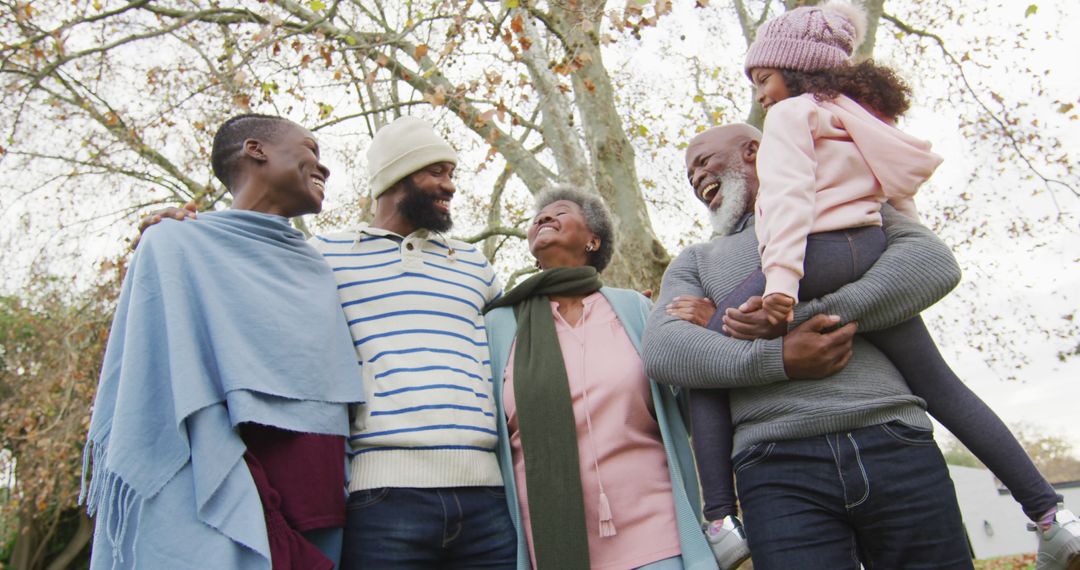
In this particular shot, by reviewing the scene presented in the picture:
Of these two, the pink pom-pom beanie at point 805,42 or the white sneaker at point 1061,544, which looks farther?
the pink pom-pom beanie at point 805,42

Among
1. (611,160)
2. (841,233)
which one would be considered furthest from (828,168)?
(611,160)

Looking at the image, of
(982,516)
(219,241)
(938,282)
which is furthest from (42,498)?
(982,516)

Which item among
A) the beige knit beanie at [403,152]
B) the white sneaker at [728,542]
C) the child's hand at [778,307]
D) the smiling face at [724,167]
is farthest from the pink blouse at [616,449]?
the beige knit beanie at [403,152]

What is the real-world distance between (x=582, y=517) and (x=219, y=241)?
1438mm

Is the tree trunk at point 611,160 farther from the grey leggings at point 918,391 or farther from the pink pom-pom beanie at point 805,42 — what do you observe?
the grey leggings at point 918,391

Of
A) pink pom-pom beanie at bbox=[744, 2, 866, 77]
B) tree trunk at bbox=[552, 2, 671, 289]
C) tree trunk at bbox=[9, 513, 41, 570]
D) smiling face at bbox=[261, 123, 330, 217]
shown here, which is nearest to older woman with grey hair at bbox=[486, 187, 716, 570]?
smiling face at bbox=[261, 123, 330, 217]

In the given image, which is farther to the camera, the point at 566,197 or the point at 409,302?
the point at 566,197

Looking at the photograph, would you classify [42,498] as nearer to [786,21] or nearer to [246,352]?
[246,352]

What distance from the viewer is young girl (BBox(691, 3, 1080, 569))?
2021 millimetres

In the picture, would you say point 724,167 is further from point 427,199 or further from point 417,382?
point 417,382

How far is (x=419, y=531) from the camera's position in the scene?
2219 mm

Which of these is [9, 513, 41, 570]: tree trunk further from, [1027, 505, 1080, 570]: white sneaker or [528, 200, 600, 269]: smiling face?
[1027, 505, 1080, 570]: white sneaker

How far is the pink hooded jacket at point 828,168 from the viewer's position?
2086mm

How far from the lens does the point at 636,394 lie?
2.57m
